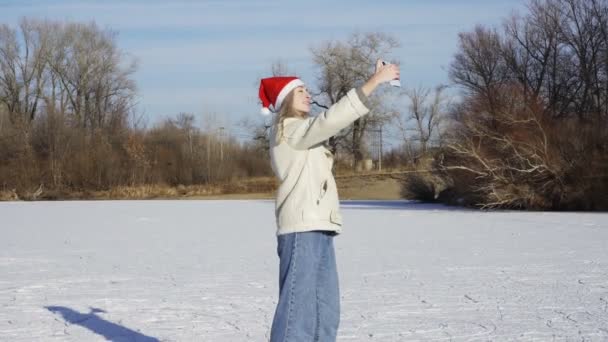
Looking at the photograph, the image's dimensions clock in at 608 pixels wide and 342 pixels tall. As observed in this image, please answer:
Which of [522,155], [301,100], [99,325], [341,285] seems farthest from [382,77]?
[522,155]

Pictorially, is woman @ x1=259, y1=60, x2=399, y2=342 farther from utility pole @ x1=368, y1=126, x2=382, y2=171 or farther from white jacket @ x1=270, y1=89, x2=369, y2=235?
utility pole @ x1=368, y1=126, x2=382, y2=171

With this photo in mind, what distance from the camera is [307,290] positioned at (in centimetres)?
362

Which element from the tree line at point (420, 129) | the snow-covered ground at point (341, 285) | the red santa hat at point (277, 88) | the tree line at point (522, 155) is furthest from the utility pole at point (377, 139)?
the red santa hat at point (277, 88)

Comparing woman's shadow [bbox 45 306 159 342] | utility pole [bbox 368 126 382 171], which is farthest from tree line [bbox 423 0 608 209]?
utility pole [bbox 368 126 382 171]

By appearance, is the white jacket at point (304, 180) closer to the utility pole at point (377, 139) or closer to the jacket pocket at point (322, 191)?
the jacket pocket at point (322, 191)

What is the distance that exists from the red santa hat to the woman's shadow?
7.29ft

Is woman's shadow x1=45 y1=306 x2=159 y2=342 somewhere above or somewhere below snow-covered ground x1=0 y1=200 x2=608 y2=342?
below

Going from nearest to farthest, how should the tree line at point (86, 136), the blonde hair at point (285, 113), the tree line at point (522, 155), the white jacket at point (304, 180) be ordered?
the white jacket at point (304, 180)
the blonde hair at point (285, 113)
the tree line at point (522, 155)
the tree line at point (86, 136)

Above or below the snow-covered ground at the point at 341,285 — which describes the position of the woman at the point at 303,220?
above

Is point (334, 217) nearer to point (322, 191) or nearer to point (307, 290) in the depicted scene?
point (322, 191)

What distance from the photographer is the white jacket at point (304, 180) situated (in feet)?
11.7

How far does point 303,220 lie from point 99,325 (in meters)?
2.83

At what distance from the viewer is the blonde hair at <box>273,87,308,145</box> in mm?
3670

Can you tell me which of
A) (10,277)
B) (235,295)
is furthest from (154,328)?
(10,277)
